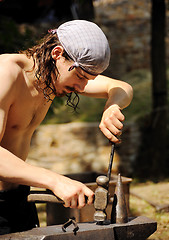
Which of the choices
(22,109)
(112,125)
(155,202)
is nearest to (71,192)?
(112,125)

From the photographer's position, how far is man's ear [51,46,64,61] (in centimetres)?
219

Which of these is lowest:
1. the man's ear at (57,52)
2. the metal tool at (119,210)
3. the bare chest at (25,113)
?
the metal tool at (119,210)

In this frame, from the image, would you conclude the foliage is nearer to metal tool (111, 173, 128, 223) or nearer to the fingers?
metal tool (111, 173, 128, 223)

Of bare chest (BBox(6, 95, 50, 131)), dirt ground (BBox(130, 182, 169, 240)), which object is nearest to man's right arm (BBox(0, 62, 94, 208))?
bare chest (BBox(6, 95, 50, 131))

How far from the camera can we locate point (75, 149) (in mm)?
7020

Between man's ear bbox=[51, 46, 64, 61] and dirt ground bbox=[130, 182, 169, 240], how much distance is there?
7.20ft

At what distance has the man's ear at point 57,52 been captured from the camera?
7.18 ft

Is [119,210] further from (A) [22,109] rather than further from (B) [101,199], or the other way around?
(A) [22,109]

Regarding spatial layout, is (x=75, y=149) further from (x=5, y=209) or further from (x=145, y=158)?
(x=5, y=209)

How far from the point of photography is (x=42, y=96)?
2.39m

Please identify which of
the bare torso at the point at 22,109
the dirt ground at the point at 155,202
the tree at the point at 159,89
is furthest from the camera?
the tree at the point at 159,89

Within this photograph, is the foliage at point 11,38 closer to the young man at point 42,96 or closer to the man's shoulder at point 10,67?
the young man at point 42,96

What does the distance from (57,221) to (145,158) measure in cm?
389

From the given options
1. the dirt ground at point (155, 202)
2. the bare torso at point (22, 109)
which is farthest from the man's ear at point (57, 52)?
the dirt ground at point (155, 202)
